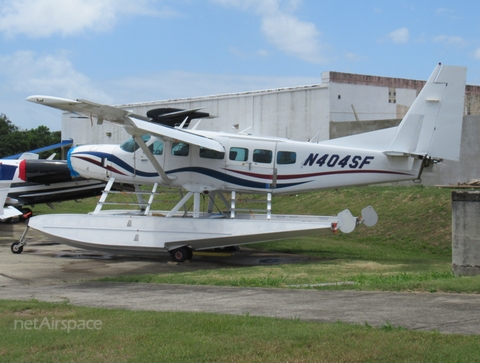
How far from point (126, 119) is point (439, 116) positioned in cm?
784

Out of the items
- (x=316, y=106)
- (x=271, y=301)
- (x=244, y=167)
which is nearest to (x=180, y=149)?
(x=244, y=167)

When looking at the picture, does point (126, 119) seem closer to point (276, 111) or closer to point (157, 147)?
point (157, 147)

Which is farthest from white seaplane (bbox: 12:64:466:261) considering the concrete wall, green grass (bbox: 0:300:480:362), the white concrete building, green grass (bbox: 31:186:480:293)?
the concrete wall

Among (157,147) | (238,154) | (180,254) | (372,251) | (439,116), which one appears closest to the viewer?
(439,116)

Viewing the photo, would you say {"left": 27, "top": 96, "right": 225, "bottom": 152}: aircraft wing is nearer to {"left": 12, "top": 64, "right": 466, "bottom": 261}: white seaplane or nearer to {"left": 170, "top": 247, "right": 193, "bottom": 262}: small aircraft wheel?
{"left": 12, "top": 64, "right": 466, "bottom": 261}: white seaplane

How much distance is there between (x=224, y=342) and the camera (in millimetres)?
6566

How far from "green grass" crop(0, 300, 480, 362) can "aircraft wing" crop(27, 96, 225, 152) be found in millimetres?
8331

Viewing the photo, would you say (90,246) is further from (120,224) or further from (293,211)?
(293,211)

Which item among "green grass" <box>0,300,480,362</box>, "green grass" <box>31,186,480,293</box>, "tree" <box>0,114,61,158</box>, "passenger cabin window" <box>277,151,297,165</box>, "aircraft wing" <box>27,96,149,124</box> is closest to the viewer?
"green grass" <box>0,300,480,362</box>

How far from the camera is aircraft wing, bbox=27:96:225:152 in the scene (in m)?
15.4

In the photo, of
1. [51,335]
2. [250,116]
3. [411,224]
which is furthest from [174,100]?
[51,335]

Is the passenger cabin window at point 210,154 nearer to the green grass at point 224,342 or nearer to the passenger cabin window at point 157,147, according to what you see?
the passenger cabin window at point 157,147

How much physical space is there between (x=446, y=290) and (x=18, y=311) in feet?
19.7

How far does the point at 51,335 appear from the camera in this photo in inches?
285
